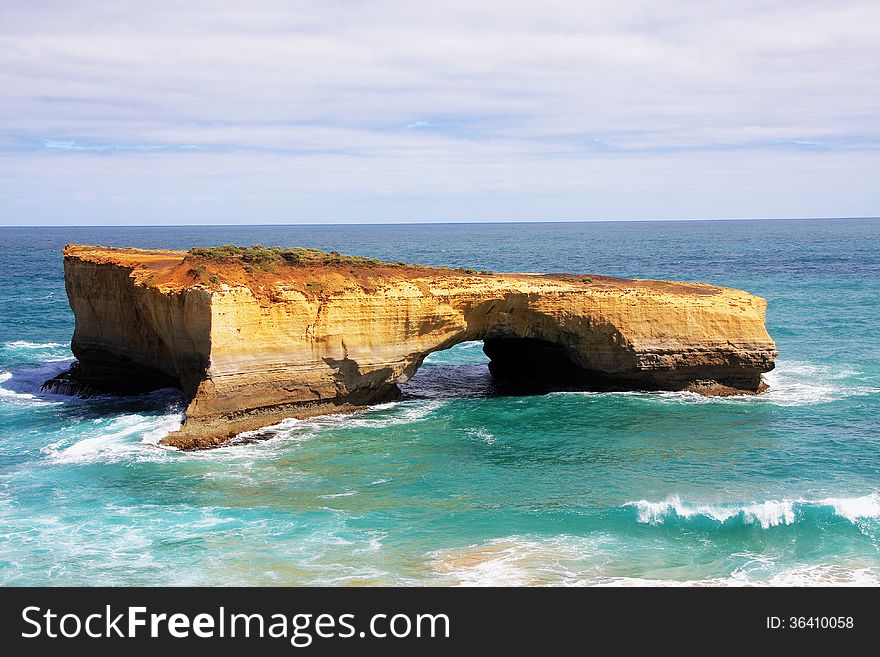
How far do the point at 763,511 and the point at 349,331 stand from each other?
1388 cm

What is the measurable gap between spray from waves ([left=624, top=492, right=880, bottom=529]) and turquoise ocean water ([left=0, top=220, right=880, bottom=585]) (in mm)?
53

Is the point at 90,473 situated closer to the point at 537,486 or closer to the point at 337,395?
the point at 337,395

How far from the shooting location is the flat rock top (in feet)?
89.8

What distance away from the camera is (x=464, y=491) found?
21812 mm

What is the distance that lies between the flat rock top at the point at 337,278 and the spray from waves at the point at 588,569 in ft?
40.7

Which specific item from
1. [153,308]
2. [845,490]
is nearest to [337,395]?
[153,308]

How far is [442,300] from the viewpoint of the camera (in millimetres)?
29078

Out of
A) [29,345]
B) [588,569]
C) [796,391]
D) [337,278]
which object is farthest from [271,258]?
[796,391]

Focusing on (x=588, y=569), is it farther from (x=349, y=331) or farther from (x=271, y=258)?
(x=271, y=258)

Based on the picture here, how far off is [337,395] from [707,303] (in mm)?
13702

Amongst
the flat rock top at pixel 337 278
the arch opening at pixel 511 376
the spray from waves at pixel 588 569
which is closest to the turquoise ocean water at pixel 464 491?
the spray from waves at pixel 588 569

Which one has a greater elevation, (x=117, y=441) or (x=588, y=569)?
(x=117, y=441)

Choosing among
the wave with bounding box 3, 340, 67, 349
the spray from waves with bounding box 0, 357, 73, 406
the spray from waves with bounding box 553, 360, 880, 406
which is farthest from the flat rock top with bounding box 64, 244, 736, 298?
the wave with bounding box 3, 340, 67, 349

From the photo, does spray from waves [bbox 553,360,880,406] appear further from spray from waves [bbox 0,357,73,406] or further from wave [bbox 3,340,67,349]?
wave [bbox 3,340,67,349]
